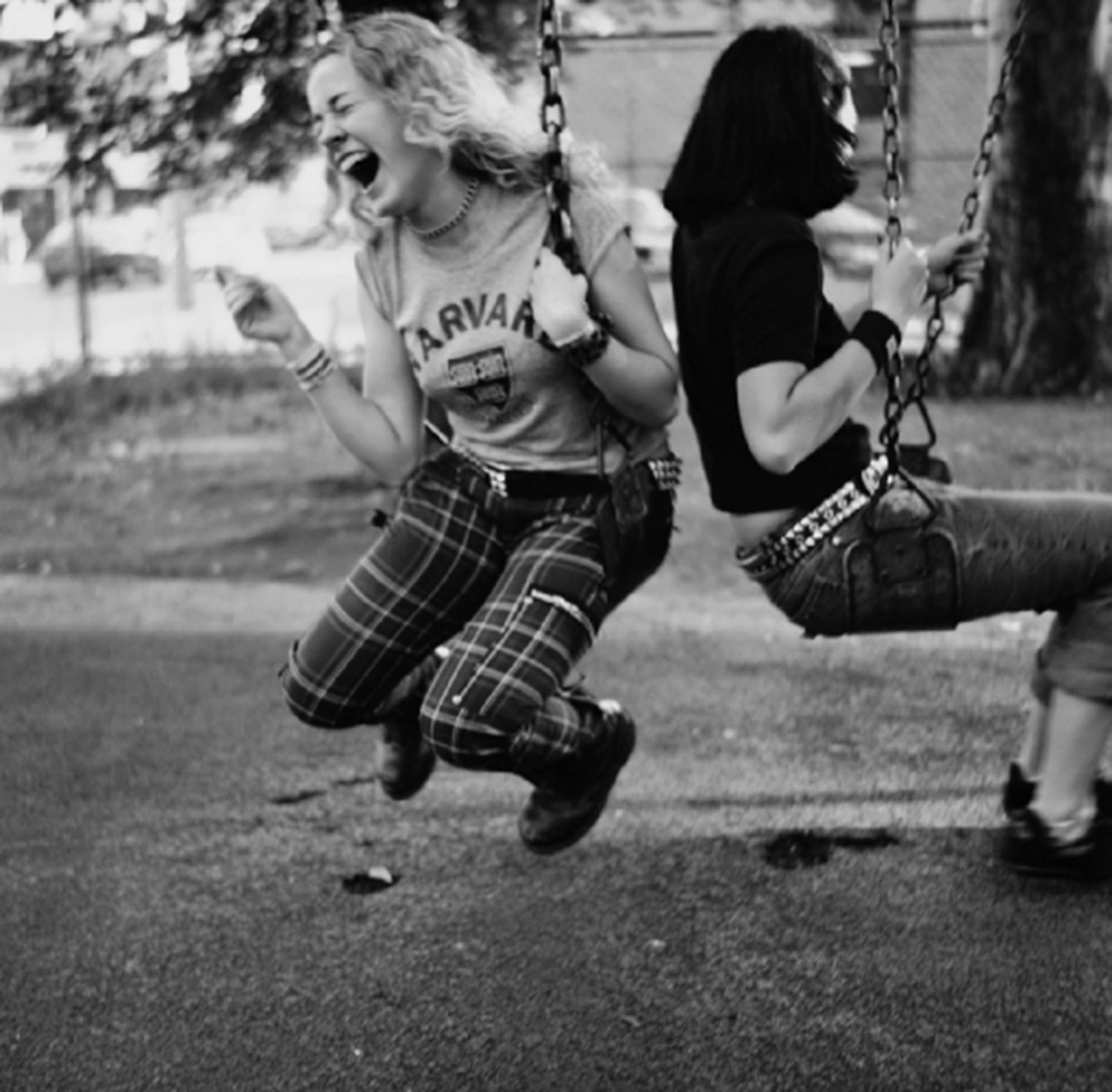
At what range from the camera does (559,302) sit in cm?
289

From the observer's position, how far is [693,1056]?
284 centimetres

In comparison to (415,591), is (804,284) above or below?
above

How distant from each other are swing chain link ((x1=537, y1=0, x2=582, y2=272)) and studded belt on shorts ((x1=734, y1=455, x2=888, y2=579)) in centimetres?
57

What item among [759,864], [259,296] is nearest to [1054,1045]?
[759,864]

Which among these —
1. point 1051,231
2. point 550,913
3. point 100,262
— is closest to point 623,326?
point 550,913

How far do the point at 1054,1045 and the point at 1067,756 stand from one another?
665 mm

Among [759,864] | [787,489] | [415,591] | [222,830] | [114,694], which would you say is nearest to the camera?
[787,489]

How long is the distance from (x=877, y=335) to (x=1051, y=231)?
8.50 meters

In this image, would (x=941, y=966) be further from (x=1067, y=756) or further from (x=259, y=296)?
(x=259, y=296)

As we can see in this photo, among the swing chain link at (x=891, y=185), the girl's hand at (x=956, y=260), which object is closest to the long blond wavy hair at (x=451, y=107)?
the swing chain link at (x=891, y=185)

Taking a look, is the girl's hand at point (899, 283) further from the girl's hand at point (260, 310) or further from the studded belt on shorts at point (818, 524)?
the girl's hand at point (260, 310)

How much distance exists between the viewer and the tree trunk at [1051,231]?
10.8 meters

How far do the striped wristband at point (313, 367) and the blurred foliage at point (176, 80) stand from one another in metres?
4.72

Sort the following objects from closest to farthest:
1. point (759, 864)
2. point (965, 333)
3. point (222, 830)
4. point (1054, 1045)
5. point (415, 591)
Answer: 1. point (1054, 1045)
2. point (415, 591)
3. point (759, 864)
4. point (222, 830)
5. point (965, 333)
